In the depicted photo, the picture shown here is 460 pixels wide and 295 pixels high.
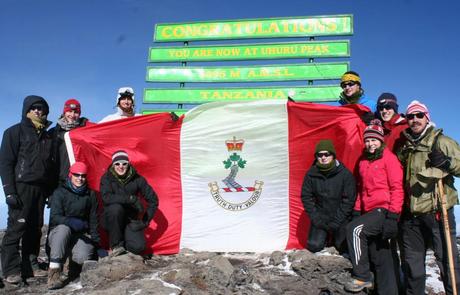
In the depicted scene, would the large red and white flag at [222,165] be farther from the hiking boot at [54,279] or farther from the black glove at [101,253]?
the hiking boot at [54,279]

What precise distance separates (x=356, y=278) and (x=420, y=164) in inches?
58.8

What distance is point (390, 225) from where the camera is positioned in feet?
15.1

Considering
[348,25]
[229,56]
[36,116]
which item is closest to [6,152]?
[36,116]

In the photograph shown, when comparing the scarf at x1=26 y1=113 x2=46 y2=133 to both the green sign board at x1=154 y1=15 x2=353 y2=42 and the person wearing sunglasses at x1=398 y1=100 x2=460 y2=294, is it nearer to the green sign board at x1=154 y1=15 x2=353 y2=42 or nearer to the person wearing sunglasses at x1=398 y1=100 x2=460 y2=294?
the person wearing sunglasses at x1=398 y1=100 x2=460 y2=294

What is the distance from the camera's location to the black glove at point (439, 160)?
4.43 meters

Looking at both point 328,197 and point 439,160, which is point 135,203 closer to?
point 328,197

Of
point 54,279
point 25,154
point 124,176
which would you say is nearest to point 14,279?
point 54,279

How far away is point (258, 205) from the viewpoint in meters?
6.33

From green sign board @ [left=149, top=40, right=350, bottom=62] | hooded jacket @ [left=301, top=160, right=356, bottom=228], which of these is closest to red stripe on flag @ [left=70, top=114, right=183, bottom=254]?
hooded jacket @ [left=301, top=160, right=356, bottom=228]

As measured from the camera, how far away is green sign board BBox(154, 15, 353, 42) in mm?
10781

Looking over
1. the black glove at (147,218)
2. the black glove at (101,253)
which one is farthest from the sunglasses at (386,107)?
the black glove at (101,253)

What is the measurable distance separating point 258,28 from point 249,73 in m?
1.29

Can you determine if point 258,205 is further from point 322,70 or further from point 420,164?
point 322,70

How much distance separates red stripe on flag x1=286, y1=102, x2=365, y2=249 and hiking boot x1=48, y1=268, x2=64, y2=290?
3.18 m
